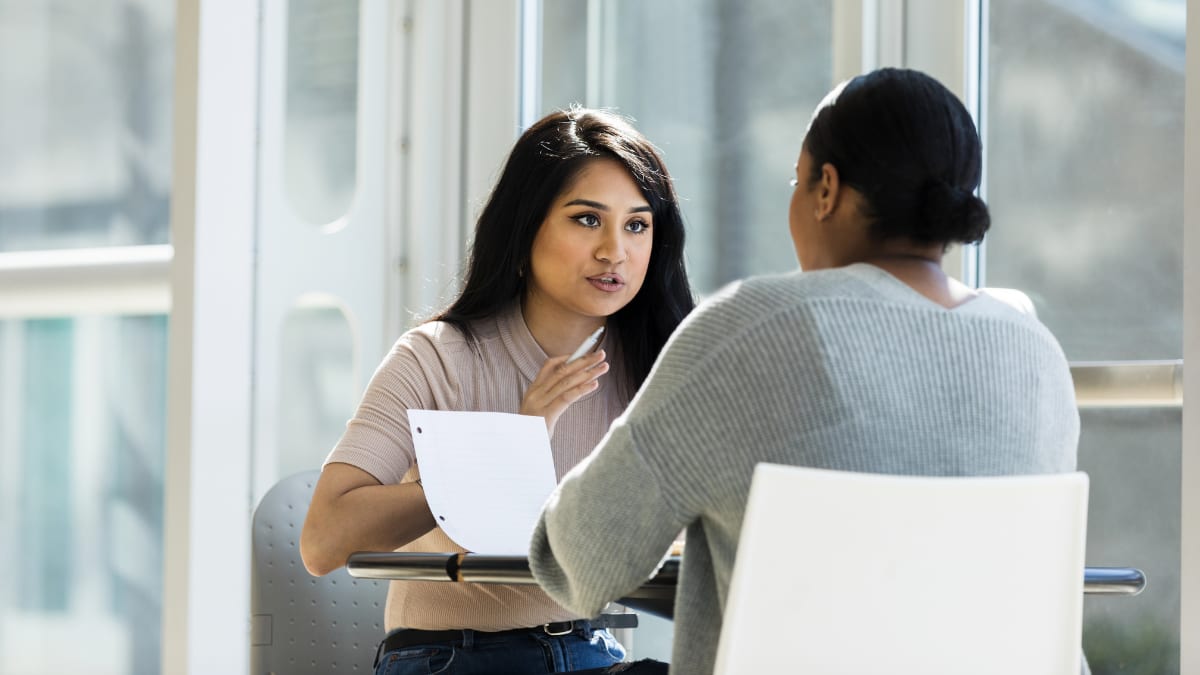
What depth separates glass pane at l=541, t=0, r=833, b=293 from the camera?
2.70 m

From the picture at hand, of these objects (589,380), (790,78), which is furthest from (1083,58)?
(589,380)

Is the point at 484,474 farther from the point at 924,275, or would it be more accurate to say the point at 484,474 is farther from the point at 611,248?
the point at 924,275

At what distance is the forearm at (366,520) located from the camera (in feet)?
5.70

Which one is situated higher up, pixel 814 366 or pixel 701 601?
pixel 814 366

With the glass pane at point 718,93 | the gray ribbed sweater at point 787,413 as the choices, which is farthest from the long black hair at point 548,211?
the gray ribbed sweater at point 787,413

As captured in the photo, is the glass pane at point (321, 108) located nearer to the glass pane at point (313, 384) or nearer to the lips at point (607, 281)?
the glass pane at point (313, 384)

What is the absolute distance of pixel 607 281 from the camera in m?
1.98

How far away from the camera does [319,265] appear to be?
297 cm

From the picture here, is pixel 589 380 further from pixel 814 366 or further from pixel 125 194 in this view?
pixel 125 194

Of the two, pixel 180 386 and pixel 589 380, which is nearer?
pixel 589 380

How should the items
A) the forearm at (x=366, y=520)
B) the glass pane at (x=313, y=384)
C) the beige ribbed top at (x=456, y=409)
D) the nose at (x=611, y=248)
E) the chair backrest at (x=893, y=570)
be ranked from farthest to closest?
the glass pane at (x=313, y=384) < the nose at (x=611, y=248) < the beige ribbed top at (x=456, y=409) < the forearm at (x=366, y=520) < the chair backrest at (x=893, y=570)

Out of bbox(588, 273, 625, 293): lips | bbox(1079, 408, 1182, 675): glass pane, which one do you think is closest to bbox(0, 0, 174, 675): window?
bbox(588, 273, 625, 293): lips

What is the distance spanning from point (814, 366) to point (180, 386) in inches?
73.6

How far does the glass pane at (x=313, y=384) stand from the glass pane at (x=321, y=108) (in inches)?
9.8
